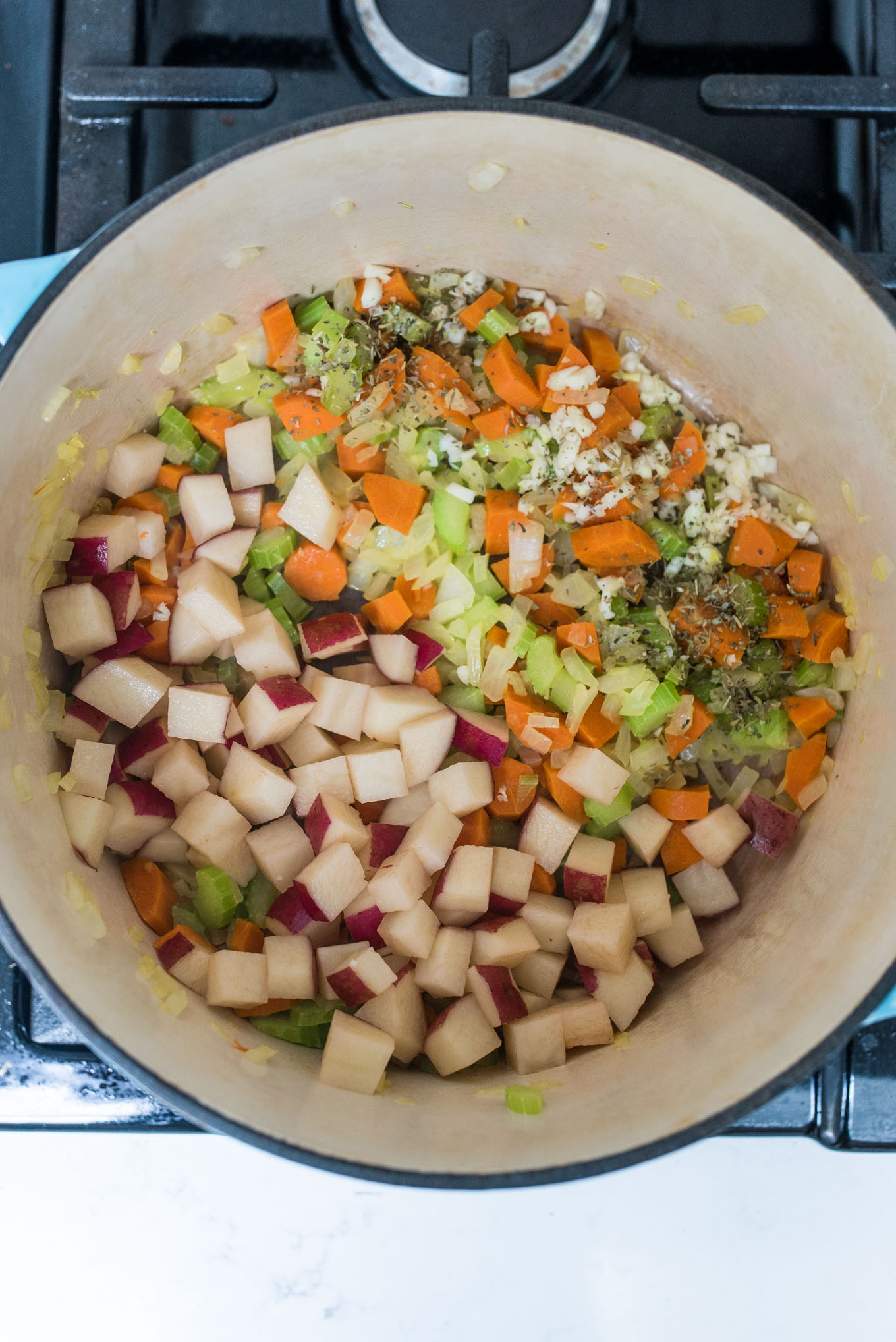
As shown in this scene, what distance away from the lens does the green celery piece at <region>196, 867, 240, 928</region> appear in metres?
0.93

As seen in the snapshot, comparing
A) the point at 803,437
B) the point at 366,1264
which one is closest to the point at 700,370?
the point at 803,437

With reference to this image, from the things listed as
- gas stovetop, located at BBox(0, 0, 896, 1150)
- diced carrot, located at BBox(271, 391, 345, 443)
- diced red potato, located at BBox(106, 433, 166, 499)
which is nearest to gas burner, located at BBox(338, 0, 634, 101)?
gas stovetop, located at BBox(0, 0, 896, 1150)

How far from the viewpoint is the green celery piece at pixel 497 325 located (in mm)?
974

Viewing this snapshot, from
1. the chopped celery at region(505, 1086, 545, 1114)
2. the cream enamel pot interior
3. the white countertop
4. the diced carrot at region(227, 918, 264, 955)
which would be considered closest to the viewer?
the cream enamel pot interior

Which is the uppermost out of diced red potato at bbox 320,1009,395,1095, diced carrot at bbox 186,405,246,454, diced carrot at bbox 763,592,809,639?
diced carrot at bbox 186,405,246,454

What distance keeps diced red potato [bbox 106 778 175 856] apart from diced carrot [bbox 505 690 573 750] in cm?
37

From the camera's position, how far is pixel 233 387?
3.24 ft

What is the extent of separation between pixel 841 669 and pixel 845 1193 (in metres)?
0.63

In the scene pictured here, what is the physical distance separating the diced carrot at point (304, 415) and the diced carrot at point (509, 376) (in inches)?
6.7

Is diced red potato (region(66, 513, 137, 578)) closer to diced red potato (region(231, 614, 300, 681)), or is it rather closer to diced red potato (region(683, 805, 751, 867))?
diced red potato (region(231, 614, 300, 681))

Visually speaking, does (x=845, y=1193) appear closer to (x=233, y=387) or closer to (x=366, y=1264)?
(x=366, y=1264)

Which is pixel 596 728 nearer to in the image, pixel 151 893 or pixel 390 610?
pixel 390 610

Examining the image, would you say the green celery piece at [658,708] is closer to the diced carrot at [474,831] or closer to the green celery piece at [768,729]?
the green celery piece at [768,729]

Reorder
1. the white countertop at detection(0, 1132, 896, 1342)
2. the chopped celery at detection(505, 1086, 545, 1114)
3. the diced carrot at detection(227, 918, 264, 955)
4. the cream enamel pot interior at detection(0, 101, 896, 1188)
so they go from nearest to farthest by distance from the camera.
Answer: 1. the cream enamel pot interior at detection(0, 101, 896, 1188)
2. the chopped celery at detection(505, 1086, 545, 1114)
3. the diced carrot at detection(227, 918, 264, 955)
4. the white countertop at detection(0, 1132, 896, 1342)
